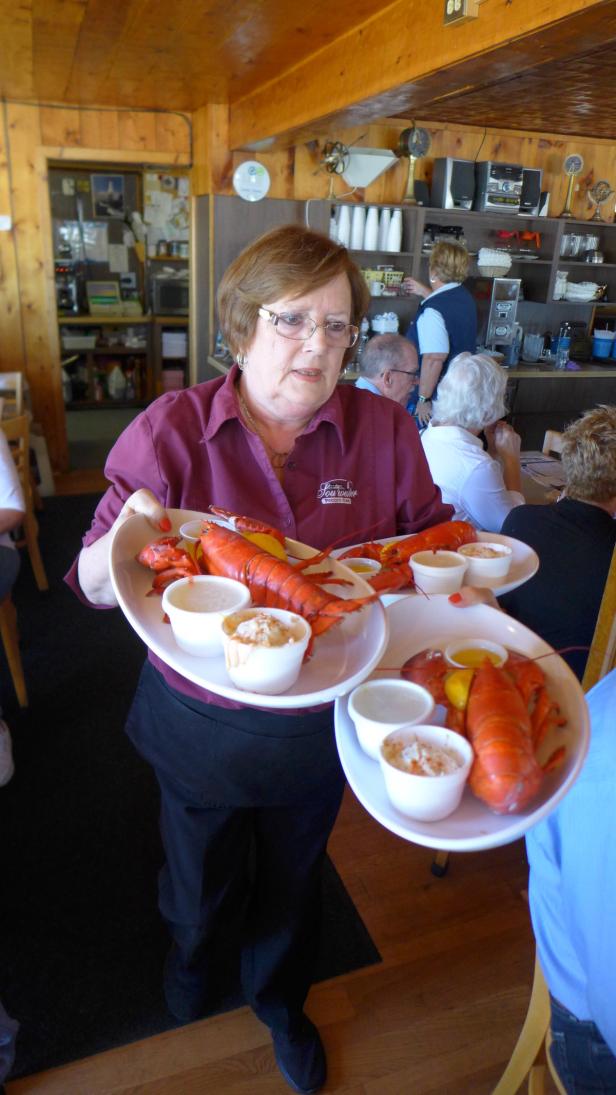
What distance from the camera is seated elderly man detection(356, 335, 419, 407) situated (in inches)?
117

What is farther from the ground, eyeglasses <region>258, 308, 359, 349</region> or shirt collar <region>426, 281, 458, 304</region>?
shirt collar <region>426, 281, 458, 304</region>

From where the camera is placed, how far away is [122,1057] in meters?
1.63

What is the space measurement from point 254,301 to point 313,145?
14.7 ft

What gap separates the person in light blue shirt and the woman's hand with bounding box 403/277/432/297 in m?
4.71

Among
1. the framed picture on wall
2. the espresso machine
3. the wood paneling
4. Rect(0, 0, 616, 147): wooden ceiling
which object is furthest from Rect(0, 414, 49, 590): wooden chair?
the framed picture on wall

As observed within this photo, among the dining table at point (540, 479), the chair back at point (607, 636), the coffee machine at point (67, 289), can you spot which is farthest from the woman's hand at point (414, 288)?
the chair back at point (607, 636)

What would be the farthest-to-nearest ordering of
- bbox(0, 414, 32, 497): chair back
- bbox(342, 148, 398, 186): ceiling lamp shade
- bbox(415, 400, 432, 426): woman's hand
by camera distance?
bbox(342, 148, 398, 186): ceiling lamp shade → bbox(415, 400, 432, 426): woman's hand → bbox(0, 414, 32, 497): chair back

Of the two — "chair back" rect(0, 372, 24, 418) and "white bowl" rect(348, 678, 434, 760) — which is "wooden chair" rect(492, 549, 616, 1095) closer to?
"white bowl" rect(348, 678, 434, 760)

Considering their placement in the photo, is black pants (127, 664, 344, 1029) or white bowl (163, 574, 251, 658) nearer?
white bowl (163, 574, 251, 658)

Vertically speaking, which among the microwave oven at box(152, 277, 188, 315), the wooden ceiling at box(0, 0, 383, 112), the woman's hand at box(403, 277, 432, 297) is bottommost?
the microwave oven at box(152, 277, 188, 315)

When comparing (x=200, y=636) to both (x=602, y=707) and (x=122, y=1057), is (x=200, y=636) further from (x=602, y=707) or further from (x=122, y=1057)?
(x=122, y=1057)

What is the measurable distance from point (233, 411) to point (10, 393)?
164 inches

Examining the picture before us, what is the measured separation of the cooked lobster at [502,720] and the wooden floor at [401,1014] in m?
1.21

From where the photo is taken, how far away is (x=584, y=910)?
94cm
